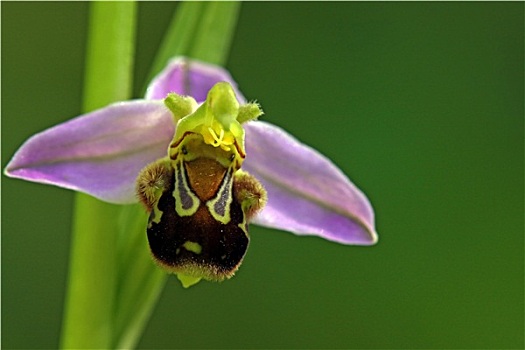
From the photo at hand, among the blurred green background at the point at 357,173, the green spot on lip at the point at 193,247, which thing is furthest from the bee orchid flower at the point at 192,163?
the blurred green background at the point at 357,173

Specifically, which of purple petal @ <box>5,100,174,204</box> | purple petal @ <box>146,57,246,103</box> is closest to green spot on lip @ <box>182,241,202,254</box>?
purple petal @ <box>5,100,174,204</box>

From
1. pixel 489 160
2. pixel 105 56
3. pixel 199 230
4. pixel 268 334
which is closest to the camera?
pixel 199 230

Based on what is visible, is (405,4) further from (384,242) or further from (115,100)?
(115,100)

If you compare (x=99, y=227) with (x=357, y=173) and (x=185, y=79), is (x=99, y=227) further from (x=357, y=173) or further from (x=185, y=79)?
(x=357, y=173)

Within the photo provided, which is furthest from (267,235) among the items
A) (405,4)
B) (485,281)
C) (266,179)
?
(266,179)

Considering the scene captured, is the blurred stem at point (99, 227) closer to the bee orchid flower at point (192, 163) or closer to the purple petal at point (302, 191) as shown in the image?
the bee orchid flower at point (192, 163)
